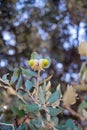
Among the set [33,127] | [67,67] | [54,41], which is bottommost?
[33,127]

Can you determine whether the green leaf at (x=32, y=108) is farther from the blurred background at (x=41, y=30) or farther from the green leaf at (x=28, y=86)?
the blurred background at (x=41, y=30)

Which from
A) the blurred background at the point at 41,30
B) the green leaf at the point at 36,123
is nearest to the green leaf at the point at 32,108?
the green leaf at the point at 36,123

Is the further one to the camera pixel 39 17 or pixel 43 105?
pixel 39 17

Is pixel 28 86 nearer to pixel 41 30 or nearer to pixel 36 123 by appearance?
pixel 36 123

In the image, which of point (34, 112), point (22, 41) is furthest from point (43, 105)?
point (22, 41)

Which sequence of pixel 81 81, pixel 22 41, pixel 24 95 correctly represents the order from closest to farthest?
pixel 81 81 < pixel 24 95 < pixel 22 41

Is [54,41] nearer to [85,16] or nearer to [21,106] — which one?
[85,16]

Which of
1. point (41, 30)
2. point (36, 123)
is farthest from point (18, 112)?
point (41, 30)

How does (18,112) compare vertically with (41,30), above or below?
below

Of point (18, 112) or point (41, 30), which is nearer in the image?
point (18, 112)

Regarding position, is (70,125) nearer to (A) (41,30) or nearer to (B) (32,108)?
(B) (32,108)
